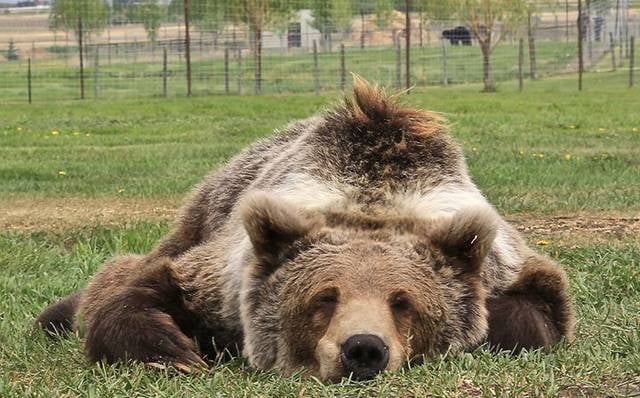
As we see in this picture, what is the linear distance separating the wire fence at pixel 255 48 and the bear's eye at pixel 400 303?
95.4 feet

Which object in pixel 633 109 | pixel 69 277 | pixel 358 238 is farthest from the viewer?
pixel 633 109

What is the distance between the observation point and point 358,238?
3.74 metres

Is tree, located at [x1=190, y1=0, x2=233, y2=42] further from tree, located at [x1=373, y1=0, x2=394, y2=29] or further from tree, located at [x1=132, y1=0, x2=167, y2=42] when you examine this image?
tree, located at [x1=373, y1=0, x2=394, y2=29]

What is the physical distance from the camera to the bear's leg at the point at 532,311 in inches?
157

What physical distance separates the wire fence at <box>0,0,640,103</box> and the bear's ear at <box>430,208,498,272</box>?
1133 inches

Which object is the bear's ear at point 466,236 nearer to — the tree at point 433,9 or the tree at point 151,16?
the tree at point 433,9

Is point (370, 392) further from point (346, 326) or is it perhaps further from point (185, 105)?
point (185, 105)

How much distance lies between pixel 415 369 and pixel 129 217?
5.54 metres

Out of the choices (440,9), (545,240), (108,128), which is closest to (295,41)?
(440,9)

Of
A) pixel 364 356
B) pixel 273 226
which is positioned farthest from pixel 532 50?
pixel 364 356

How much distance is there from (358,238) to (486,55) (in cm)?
3452

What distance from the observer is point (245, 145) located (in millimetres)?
15273

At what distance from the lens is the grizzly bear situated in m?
3.55

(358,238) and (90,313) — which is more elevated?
(358,238)
